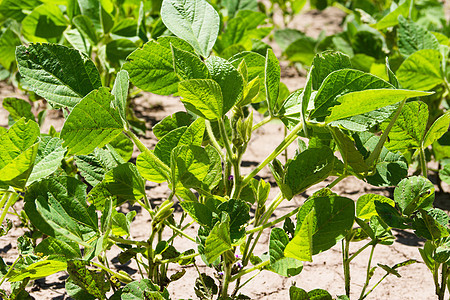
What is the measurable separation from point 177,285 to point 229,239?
71 cm

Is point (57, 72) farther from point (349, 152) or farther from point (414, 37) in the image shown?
point (414, 37)

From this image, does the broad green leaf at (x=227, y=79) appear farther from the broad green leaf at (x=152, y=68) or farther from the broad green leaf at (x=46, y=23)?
the broad green leaf at (x=46, y=23)

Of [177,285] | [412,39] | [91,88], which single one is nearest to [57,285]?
[177,285]

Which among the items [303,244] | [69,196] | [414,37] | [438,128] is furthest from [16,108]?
[414,37]

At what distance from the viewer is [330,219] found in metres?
1.10

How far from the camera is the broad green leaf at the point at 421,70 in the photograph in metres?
1.93

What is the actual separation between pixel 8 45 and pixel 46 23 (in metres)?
0.20

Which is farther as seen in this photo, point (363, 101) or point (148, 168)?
point (148, 168)

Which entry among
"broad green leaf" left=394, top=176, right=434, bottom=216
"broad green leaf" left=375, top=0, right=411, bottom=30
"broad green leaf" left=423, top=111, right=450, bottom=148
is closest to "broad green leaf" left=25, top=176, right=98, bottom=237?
"broad green leaf" left=394, top=176, right=434, bottom=216

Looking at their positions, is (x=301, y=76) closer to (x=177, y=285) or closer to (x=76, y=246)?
(x=177, y=285)

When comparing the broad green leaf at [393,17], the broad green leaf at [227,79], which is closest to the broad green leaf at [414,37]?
the broad green leaf at [393,17]

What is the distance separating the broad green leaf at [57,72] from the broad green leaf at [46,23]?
107cm

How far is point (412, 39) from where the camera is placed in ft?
6.88

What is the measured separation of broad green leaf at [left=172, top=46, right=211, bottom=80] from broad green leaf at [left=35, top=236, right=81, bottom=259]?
43 centimetres
